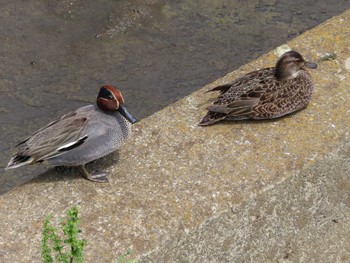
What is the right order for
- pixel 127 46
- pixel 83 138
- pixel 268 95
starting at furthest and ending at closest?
pixel 127 46 → pixel 268 95 → pixel 83 138

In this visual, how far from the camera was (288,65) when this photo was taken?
5016 millimetres

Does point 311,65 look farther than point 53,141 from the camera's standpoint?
Yes

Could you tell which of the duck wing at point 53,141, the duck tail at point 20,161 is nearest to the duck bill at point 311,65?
the duck wing at point 53,141

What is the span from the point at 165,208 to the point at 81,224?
493 mm

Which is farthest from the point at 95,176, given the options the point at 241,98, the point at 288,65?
the point at 288,65

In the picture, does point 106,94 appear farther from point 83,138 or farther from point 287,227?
point 287,227

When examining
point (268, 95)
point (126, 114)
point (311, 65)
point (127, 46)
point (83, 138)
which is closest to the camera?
point (83, 138)

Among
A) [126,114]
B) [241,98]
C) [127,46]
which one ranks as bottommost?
[127,46]

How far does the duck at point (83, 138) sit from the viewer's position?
4.57 metres

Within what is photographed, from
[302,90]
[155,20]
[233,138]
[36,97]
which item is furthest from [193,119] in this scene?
[155,20]

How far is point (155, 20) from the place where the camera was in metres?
8.09

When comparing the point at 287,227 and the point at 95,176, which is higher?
the point at 95,176

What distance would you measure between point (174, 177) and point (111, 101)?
0.61 meters

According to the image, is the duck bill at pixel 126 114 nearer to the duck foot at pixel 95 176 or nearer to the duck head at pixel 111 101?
the duck head at pixel 111 101
